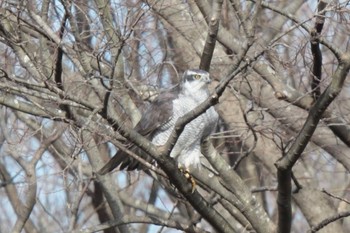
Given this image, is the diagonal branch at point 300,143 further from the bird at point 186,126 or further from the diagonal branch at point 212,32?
the bird at point 186,126

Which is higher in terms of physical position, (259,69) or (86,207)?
(86,207)

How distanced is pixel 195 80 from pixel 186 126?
0.38 m

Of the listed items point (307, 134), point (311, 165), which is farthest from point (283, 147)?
point (311, 165)

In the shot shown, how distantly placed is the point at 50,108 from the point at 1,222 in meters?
7.49

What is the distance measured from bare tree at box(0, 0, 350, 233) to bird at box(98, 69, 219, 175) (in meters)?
0.21

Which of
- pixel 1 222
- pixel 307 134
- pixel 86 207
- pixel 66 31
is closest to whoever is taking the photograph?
pixel 307 134

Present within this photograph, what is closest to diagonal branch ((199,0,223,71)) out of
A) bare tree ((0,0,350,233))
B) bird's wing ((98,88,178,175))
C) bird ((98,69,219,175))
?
bare tree ((0,0,350,233))

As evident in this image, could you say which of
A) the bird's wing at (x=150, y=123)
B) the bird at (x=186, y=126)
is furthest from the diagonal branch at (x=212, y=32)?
the bird's wing at (x=150, y=123)

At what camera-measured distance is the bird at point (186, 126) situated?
729 centimetres

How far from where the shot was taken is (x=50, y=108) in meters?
6.29

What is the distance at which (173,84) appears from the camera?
28.1 ft

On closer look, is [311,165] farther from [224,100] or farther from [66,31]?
[66,31]

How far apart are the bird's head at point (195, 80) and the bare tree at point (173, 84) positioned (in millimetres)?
216

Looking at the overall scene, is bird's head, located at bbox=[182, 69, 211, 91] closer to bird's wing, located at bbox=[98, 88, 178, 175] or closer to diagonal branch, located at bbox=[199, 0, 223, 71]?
bird's wing, located at bbox=[98, 88, 178, 175]
